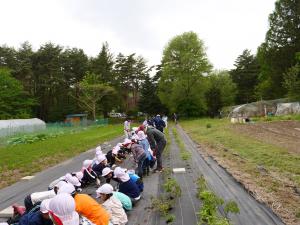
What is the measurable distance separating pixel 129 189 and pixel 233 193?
2677 millimetres

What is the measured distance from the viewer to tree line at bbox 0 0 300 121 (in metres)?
49.2

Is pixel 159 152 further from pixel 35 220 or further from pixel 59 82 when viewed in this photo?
pixel 59 82

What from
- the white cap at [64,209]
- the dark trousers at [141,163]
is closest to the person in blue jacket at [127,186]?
the dark trousers at [141,163]

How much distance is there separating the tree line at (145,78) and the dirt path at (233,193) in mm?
33791

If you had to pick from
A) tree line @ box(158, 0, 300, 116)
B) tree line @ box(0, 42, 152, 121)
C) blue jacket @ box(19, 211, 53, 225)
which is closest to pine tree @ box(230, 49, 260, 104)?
tree line @ box(158, 0, 300, 116)

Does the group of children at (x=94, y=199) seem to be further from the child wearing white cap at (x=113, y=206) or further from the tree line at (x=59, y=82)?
the tree line at (x=59, y=82)

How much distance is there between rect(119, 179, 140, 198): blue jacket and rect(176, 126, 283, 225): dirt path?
156cm

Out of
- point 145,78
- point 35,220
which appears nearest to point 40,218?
point 35,220

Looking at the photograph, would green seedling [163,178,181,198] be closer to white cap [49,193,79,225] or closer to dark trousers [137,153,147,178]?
dark trousers [137,153,147,178]

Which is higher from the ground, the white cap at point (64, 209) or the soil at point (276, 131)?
the white cap at point (64, 209)

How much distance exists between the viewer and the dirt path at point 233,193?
23.0 feet

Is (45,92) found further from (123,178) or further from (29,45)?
(123,178)

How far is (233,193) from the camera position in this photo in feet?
29.8

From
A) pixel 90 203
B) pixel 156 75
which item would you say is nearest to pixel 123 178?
pixel 90 203
